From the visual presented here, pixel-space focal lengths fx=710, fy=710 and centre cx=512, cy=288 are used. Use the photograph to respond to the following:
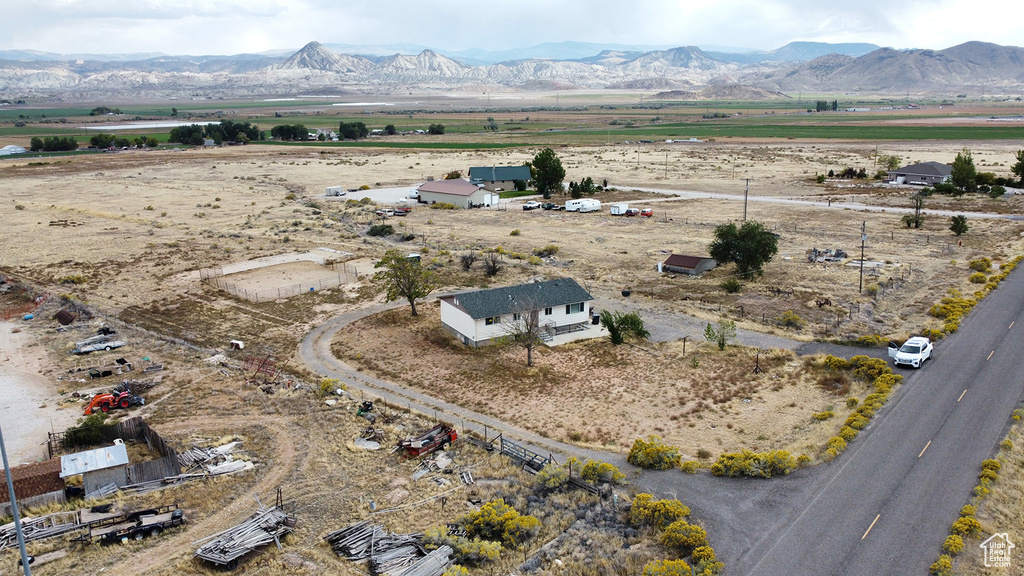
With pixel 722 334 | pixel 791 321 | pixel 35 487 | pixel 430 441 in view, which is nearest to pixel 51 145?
pixel 35 487

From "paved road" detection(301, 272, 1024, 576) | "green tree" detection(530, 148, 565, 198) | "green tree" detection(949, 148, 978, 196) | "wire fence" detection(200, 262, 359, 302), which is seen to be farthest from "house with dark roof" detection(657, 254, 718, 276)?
"green tree" detection(949, 148, 978, 196)

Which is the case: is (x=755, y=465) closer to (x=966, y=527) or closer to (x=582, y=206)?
(x=966, y=527)

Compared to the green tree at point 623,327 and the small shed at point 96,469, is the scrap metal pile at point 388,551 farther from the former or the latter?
the green tree at point 623,327

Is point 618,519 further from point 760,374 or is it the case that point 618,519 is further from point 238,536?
point 760,374

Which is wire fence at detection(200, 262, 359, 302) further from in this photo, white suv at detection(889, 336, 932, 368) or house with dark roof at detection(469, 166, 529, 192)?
house with dark roof at detection(469, 166, 529, 192)

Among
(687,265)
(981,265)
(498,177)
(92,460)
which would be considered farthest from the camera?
(498,177)

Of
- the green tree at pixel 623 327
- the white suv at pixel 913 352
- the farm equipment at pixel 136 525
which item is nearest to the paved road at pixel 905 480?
the white suv at pixel 913 352
